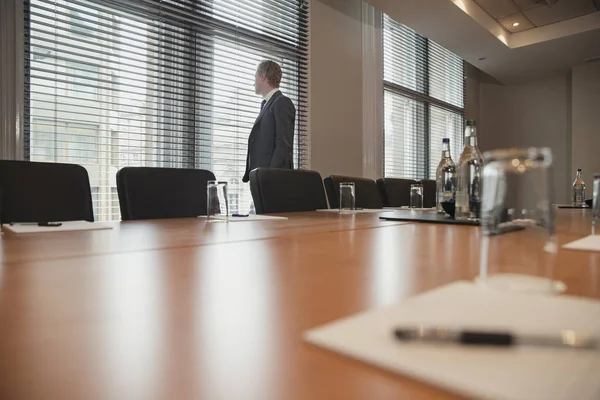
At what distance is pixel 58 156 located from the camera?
2568 mm

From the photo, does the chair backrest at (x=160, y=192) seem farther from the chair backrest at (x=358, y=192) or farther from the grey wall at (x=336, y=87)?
the grey wall at (x=336, y=87)

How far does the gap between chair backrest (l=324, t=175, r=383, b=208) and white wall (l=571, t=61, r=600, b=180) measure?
466cm

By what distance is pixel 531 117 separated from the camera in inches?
270

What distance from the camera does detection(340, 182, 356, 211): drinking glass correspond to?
1.93 metres

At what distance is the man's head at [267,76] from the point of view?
3062 millimetres

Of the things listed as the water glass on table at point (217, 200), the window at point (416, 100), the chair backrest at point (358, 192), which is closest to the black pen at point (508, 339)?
the water glass on table at point (217, 200)

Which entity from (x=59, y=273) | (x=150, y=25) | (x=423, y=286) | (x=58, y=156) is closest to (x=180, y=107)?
(x=150, y=25)

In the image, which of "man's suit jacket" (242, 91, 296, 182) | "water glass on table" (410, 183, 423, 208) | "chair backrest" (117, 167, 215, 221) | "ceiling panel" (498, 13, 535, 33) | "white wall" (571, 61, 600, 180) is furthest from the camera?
"white wall" (571, 61, 600, 180)

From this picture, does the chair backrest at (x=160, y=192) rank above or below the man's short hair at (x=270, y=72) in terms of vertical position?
below

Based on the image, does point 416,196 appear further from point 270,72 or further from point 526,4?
point 526,4

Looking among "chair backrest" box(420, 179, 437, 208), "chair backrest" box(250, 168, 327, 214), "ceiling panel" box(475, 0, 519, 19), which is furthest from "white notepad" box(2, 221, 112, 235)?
"ceiling panel" box(475, 0, 519, 19)

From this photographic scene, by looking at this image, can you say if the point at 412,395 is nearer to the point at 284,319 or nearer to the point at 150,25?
the point at 284,319

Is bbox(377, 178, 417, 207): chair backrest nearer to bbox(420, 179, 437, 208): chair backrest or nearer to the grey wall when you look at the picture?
bbox(420, 179, 437, 208): chair backrest

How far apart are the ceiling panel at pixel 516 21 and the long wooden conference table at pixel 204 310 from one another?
492cm
